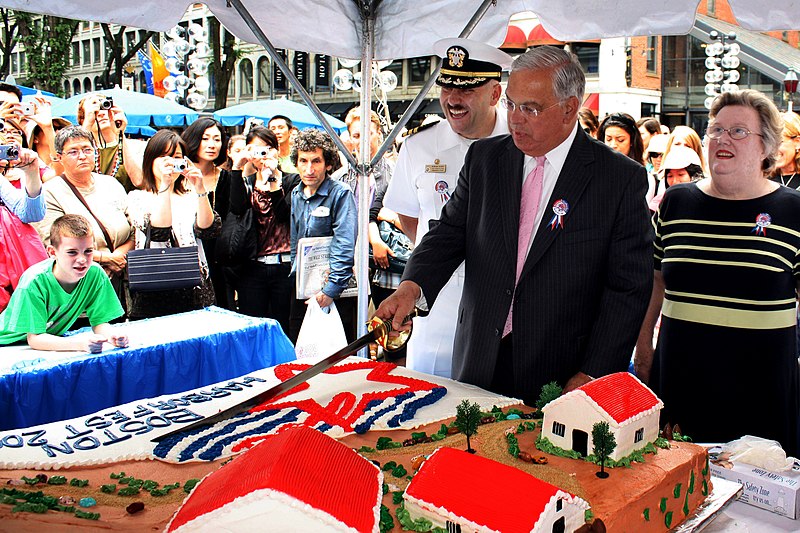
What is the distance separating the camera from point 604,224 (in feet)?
7.04

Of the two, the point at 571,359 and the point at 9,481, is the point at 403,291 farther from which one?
the point at 9,481

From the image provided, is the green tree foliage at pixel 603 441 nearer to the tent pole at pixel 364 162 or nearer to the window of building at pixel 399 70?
the tent pole at pixel 364 162

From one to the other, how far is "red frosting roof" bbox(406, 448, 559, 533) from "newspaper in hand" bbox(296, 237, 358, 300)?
3098 millimetres

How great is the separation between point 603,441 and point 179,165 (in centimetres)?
327

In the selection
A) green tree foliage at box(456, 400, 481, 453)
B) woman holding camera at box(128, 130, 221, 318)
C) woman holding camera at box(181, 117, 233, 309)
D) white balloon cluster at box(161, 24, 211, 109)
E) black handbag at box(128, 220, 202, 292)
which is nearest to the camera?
green tree foliage at box(456, 400, 481, 453)

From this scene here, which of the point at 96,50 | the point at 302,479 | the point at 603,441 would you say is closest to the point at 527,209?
the point at 603,441

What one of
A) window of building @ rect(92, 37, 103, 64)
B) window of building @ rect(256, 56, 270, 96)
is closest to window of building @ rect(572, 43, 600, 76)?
window of building @ rect(256, 56, 270, 96)

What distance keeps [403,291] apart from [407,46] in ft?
5.46

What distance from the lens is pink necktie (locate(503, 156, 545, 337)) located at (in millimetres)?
2209

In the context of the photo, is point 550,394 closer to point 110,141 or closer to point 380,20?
point 380,20

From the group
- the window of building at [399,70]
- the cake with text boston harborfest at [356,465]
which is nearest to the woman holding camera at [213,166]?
the cake with text boston harborfest at [356,465]

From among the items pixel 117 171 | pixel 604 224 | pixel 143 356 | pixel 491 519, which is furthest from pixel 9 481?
pixel 117 171

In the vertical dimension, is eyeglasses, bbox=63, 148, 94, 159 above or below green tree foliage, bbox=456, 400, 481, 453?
above

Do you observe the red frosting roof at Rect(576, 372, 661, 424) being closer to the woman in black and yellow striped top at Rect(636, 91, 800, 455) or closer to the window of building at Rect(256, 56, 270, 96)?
the woman in black and yellow striped top at Rect(636, 91, 800, 455)
